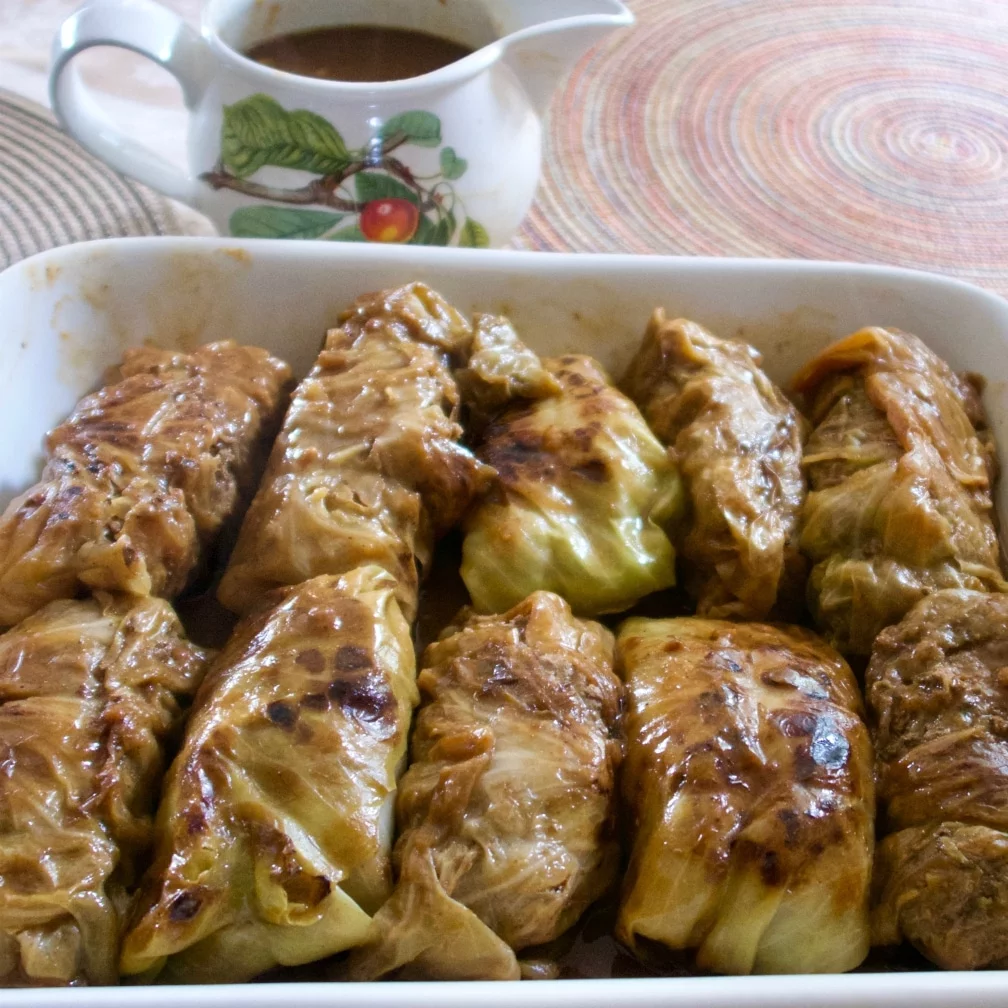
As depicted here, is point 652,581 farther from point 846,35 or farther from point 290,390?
point 846,35

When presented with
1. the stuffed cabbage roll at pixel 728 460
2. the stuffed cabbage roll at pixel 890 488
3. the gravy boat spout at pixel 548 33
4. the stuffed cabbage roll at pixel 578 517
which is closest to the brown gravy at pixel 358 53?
the gravy boat spout at pixel 548 33

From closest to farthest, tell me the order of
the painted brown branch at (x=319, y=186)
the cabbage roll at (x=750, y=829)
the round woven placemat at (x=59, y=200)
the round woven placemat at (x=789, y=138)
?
the cabbage roll at (x=750, y=829) → the painted brown branch at (x=319, y=186) → the round woven placemat at (x=59, y=200) → the round woven placemat at (x=789, y=138)

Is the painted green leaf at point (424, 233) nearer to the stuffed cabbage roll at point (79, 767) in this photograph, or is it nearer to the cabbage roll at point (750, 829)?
the stuffed cabbage roll at point (79, 767)

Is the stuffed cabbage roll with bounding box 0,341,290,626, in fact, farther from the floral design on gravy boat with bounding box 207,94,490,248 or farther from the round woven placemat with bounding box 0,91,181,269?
the round woven placemat with bounding box 0,91,181,269

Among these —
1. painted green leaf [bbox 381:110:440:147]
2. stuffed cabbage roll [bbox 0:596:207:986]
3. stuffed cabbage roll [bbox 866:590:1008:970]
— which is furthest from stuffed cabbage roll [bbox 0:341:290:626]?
stuffed cabbage roll [bbox 866:590:1008:970]

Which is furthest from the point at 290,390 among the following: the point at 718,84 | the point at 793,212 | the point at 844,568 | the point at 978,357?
the point at 718,84

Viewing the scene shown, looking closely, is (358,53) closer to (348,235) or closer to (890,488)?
(348,235)

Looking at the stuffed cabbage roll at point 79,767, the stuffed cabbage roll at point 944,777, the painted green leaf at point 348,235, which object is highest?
the painted green leaf at point 348,235
